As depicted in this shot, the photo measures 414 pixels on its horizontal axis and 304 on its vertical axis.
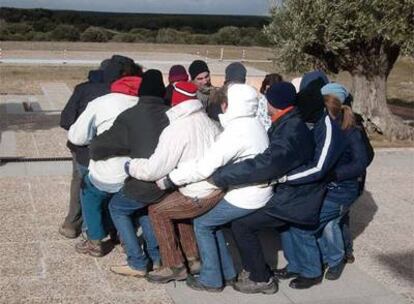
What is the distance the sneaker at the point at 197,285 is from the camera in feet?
16.6

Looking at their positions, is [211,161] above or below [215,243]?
above

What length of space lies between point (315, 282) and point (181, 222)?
45.6 inches

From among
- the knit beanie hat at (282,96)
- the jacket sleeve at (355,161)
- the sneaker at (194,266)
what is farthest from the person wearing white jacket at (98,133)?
the jacket sleeve at (355,161)

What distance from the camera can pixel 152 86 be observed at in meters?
4.94

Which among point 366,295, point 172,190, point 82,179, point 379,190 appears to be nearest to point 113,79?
point 82,179

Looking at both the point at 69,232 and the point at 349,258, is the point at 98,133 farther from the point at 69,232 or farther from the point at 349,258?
the point at 349,258

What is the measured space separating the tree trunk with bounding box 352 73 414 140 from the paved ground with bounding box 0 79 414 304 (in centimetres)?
284

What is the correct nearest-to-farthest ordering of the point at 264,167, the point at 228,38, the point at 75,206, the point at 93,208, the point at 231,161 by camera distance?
1. the point at 264,167
2. the point at 231,161
3. the point at 93,208
4. the point at 75,206
5. the point at 228,38

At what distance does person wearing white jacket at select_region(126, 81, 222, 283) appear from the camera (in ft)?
15.6

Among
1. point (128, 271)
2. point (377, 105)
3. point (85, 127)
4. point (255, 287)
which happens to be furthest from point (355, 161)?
point (377, 105)

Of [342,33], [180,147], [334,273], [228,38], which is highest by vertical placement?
[180,147]

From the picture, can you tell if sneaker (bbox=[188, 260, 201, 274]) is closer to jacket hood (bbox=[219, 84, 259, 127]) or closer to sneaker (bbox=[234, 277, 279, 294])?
sneaker (bbox=[234, 277, 279, 294])

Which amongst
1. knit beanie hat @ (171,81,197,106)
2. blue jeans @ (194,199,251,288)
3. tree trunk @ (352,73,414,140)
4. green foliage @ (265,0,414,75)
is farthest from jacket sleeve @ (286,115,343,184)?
tree trunk @ (352,73,414,140)

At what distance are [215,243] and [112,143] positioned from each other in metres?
1.08
